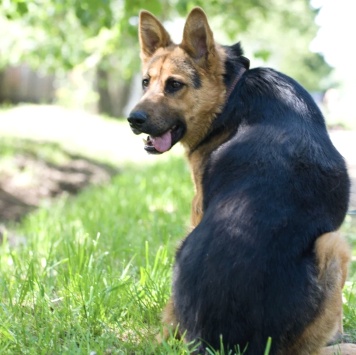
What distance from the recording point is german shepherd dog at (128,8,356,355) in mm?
2904

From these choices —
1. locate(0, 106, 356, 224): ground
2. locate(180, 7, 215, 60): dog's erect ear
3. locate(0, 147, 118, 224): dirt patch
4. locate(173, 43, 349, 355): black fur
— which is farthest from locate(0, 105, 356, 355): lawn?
locate(0, 147, 118, 224): dirt patch

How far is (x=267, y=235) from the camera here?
2916 mm

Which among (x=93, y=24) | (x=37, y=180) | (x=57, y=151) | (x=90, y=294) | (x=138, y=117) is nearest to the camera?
(x=90, y=294)

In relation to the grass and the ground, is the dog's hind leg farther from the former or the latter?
the ground

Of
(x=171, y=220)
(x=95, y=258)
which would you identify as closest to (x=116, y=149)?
(x=171, y=220)

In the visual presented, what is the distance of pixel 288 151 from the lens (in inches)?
122

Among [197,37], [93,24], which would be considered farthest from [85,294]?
[93,24]

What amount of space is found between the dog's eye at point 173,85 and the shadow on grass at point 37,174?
19.6 ft

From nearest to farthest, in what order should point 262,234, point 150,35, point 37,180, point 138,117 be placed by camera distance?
point 262,234, point 138,117, point 150,35, point 37,180

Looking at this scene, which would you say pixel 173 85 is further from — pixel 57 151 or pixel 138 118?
pixel 57 151

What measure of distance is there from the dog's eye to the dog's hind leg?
1377 millimetres

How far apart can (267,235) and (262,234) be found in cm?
2

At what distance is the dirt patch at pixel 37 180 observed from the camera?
33.6 feet

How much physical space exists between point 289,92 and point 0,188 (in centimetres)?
817
